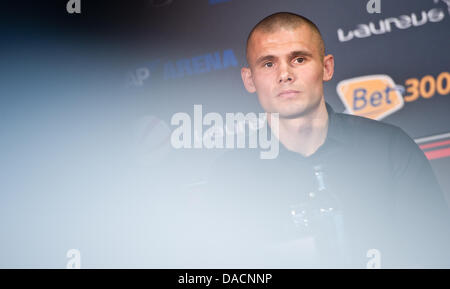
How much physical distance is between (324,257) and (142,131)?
2.10 ft

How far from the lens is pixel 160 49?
5.24ft

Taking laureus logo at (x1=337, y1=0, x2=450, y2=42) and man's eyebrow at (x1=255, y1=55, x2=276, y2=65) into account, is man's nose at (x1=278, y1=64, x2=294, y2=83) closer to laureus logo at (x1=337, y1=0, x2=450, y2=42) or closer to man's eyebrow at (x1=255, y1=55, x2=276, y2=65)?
man's eyebrow at (x1=255, y1=55, x2=276, y2=65)

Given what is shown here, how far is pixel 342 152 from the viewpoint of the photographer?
1.55m

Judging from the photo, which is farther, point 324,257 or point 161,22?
point 161,22

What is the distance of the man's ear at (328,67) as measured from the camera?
5.06 ft

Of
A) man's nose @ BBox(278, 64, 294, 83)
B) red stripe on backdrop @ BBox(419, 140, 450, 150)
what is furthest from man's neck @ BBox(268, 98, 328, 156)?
red stripe on backdrop @ BBox(419, 140, 450, 150)

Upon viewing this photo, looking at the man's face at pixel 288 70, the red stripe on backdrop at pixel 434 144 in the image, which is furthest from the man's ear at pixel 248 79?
the red stripe on backdrop at pixel 434 144

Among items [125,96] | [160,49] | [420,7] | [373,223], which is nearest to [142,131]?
[125,96]

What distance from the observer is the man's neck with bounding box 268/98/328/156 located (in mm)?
1552

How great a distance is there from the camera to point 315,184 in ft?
5.02

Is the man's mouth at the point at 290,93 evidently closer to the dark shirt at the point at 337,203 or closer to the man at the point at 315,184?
the man at the point at 315,184

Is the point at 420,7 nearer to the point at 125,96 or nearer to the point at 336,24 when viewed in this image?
the point at 336,24
